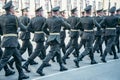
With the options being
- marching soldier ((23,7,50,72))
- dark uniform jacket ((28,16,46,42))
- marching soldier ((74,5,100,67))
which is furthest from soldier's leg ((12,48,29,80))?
marching soldier ((74,5,100,67))

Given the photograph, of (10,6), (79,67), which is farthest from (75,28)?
(10,6)

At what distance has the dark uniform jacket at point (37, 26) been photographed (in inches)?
390

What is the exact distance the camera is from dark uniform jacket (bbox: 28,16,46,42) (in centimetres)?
991

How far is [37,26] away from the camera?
32.9 feet

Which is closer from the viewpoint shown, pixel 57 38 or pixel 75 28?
pixel 57 38

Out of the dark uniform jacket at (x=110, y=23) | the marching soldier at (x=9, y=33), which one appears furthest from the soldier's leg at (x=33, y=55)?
the dark uniform jacket at (x=110, y=23)

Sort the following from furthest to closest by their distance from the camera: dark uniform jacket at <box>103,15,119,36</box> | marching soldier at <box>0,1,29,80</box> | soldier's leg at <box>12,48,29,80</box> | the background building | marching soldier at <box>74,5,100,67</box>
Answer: the background building
dark uniform jacket at <box>103,15,119,36</box>
marching soldier at <box>74,5,100,67</box>
soldier's leg at <box>12,48,29,80</box>
marching soldier at <box>0,1,29,80</box>

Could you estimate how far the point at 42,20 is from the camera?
9.95m

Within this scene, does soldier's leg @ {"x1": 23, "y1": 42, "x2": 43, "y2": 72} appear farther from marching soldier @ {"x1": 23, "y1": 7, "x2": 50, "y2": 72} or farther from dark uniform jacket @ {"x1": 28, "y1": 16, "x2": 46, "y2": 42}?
dark uniform jacket @ {"x1": 28, "y1": 16, "x2": 46, "y2": 42}

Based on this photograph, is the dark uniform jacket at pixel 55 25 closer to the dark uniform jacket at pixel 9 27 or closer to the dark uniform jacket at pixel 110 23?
the dark uniform jacket at pixel 9 27

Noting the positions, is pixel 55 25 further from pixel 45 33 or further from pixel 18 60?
pixel 18 60

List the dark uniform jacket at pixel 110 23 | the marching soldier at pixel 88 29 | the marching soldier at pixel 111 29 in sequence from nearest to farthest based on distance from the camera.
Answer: the marching soldier at pixel 88 29, the marching soldier at pixel 111 29, the dark uniform jacket at pixel 110 23

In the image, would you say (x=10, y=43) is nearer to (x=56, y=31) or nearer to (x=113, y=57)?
(x=56, y=31)

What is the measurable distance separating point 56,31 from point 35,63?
6.40 feet
